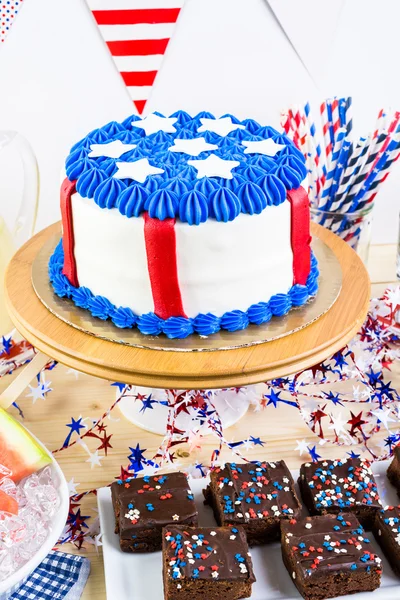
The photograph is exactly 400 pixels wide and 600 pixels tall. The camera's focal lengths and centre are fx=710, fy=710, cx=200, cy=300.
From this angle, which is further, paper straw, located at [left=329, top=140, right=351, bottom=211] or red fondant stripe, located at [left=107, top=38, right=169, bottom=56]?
red fondant stripe, located at [left=107, top=38, right=169, bottom=56]

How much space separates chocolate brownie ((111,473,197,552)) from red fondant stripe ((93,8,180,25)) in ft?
4.13

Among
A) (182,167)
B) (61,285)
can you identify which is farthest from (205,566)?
(182,167)

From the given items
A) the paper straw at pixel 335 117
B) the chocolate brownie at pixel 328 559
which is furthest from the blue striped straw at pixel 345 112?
the chocolate brownie at pixel 328 559

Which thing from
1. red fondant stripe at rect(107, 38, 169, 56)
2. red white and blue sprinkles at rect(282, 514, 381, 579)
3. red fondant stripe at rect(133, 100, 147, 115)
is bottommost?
red white and blue sprinkles at rect(282, 514, 381, 579)

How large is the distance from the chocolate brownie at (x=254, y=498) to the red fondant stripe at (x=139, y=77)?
1192 mm

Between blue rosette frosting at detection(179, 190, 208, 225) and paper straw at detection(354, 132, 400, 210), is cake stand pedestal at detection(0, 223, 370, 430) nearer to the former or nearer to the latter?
blue rosette frosting at detection(179, 190, 208, 225)

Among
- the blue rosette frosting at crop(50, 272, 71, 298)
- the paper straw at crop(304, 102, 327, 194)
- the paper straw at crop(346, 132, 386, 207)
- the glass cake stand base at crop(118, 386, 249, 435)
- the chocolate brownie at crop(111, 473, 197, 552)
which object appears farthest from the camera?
the paper straw at crop(304, 102, 327, 194)

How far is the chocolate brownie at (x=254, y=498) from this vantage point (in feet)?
4.19

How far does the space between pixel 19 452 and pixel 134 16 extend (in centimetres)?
123

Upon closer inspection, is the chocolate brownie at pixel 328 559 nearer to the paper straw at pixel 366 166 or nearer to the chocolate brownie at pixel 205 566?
the chocolate brownie at pixel 205 566

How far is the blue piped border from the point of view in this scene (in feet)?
4.47

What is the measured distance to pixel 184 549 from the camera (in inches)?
46.4

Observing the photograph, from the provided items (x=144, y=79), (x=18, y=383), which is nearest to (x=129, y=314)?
(x=18, y=383)

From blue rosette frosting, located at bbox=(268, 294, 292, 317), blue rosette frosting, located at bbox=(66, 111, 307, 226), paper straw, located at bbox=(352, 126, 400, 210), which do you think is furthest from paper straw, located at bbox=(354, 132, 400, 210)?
blue rosette frosting, located at bbox=(268, 294, 292, 317)
